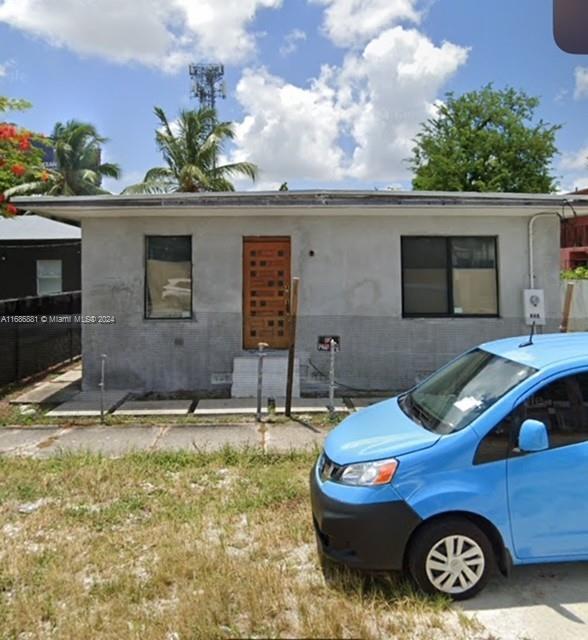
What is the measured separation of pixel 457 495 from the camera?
3145 mm

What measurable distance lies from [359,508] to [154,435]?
408 cm

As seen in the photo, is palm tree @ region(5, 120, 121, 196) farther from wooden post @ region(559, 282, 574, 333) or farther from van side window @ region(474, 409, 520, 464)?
van side window @ region(474, 409, 520, 464)

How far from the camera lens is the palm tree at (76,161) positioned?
96.7ft

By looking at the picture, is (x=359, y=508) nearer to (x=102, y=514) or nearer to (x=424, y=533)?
(x=424, y=533)

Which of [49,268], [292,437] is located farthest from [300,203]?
[49,268]

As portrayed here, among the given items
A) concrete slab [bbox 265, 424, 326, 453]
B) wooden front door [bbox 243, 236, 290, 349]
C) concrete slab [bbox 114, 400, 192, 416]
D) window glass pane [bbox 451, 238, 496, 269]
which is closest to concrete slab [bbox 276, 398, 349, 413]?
concrete slab [bbox 265, 424, 326, 453]

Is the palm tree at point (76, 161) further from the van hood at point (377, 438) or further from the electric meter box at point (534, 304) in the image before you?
the van hood at point (377, 438)

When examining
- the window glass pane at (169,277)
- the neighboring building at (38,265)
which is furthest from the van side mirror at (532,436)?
the neighboring building at (38,265)

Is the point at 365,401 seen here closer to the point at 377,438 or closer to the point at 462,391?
the point at 462,391

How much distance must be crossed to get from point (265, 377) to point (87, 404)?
9.07 ft

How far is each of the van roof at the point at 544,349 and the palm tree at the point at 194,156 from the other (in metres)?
24.7

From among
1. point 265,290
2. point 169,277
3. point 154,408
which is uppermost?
point 169,277

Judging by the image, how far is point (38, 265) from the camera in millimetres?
16094

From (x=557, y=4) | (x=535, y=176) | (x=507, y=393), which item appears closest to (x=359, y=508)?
(x=507, y=393)
